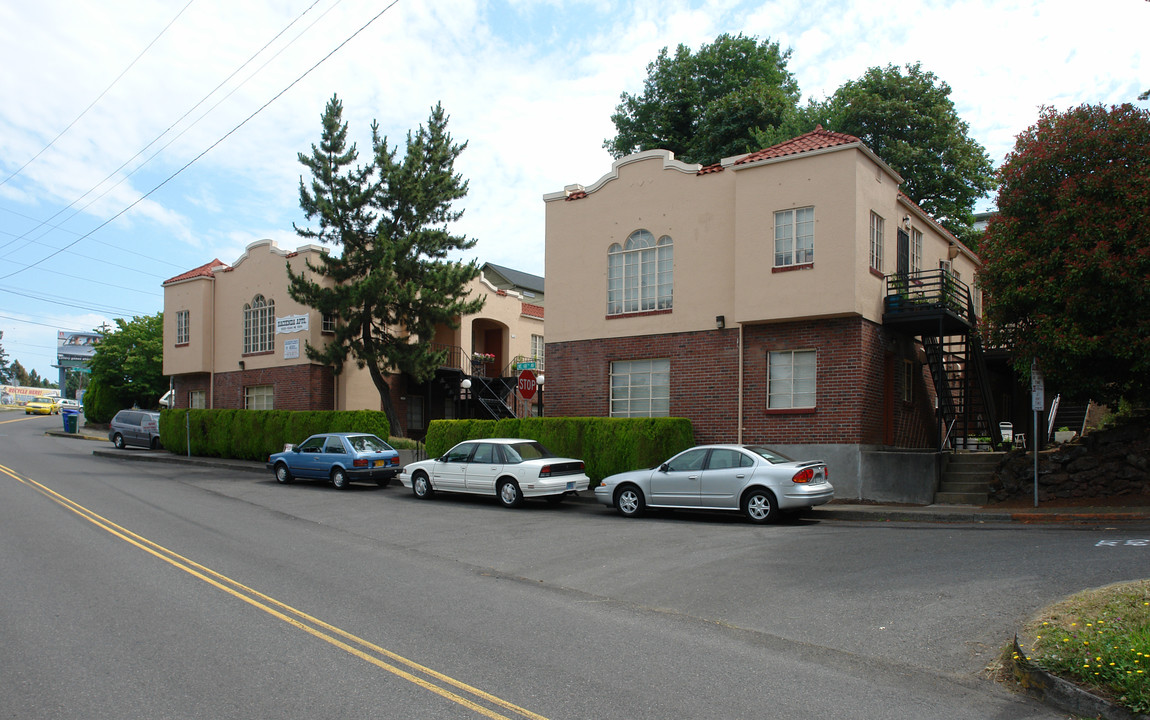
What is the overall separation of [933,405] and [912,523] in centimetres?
903

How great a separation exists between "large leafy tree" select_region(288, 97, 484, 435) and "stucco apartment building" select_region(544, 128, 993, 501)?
7244 millimetres

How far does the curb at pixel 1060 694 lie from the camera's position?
5.31m

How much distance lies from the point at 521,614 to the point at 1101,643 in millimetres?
4777

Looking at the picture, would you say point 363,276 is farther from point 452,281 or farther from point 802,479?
point 802,479

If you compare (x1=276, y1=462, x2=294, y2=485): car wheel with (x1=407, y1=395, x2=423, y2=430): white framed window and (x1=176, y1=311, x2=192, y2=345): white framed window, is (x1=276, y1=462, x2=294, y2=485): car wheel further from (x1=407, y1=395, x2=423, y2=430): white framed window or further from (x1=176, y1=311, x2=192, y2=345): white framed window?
(x1=176, y1=311, x2=192, y2=345): white framed window

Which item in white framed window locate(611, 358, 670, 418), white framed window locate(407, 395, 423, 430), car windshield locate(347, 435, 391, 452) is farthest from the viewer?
white framed window locate(407, 395, 423, 430)

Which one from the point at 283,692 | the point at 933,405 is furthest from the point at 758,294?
the point at 283,692

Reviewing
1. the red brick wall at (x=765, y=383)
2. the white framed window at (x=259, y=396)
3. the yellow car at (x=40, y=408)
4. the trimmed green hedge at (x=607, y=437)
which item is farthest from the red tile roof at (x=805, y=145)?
the yellow car at (x=40, y=408)

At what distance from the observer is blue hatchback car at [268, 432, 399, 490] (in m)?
21.2

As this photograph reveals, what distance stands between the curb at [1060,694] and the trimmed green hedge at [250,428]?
22.0 m

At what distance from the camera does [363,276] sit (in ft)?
96.2

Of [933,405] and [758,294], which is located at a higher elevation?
[758,294]

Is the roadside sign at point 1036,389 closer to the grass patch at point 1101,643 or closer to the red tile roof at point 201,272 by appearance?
the grass patch at point 1101,643

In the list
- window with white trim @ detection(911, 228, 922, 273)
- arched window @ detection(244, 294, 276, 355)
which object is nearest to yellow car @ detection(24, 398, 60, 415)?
arched window @ detection(244, 294, 276, 355)
